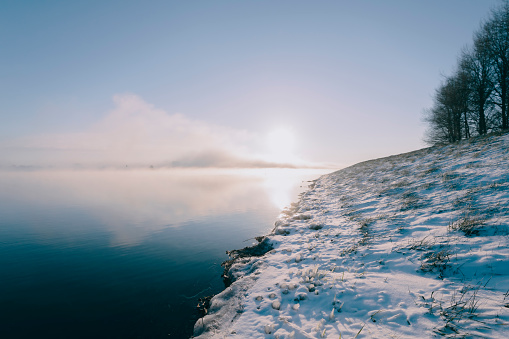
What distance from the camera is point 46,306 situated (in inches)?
322

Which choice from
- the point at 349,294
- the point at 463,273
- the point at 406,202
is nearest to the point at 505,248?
the point at 463,273

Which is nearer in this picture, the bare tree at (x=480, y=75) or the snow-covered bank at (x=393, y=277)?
the snow-covered bank at (x=393, y=277)

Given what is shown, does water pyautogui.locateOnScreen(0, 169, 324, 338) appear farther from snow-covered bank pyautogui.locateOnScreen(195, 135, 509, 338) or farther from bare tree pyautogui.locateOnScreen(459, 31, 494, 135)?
bare tree pyautogui.locateOnScreen(459, 31, 494, 135)

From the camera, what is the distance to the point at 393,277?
5359 mm

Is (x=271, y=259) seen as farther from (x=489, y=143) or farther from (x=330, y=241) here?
(x=489, y=143)

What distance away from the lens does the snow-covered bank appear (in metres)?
3.86

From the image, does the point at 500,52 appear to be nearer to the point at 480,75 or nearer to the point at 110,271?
the point at 480,75

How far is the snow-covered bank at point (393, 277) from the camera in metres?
3.86

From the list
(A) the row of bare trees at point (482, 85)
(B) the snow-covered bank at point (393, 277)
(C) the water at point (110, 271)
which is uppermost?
(A) the row of bare trees at point (482, 85)

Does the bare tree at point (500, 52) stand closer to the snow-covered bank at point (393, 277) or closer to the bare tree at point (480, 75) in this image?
the bare tree at point (480, 75)

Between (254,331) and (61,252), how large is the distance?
16350mm

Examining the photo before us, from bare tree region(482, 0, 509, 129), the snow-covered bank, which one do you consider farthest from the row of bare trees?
the snow-covered bank

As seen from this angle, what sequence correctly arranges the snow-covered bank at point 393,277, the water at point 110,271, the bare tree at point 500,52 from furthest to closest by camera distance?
1. the bare tree at point 500,52
2. the water at point 110,271
3. the snow-covered bank at point 393,277

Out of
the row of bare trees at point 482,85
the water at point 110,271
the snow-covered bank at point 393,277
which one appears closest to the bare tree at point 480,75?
the row of bare trees at point 482,85
